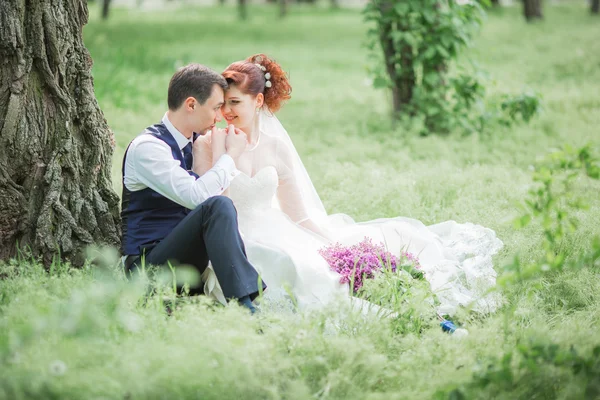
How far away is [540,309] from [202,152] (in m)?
2.34

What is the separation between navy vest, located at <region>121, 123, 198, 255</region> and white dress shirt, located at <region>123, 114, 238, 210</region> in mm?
71

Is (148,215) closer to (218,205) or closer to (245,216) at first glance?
(218,205)

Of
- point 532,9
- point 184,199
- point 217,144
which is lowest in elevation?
point 184,199

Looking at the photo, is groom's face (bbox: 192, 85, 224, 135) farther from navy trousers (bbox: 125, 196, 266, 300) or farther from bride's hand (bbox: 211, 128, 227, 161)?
navy trousers (bbox: 125, 196, 266, 300)

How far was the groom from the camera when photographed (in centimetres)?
346

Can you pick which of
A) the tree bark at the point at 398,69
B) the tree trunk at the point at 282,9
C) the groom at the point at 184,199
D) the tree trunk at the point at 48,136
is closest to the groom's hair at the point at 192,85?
the groom at the point at 184,199

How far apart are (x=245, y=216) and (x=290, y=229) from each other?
0.32 m

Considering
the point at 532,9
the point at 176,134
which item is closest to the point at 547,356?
the point at 176,134

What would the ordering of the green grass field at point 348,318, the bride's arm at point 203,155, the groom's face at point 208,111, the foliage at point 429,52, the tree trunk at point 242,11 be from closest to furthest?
the green grass field at point 348,318 → the groom's face at point 208,111 → the bride's arm at point 203,155 → the foliage at point 429,52 → the tree trunk at point 242,11

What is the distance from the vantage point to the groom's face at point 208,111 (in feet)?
12.6

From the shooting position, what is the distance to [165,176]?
3.62m

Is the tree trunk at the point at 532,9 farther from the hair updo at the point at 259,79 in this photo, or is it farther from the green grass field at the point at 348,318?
the hair updo at the point at 259,79

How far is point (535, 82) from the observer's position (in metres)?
11.3

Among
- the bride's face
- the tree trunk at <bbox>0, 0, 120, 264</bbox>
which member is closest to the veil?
the bride's face
